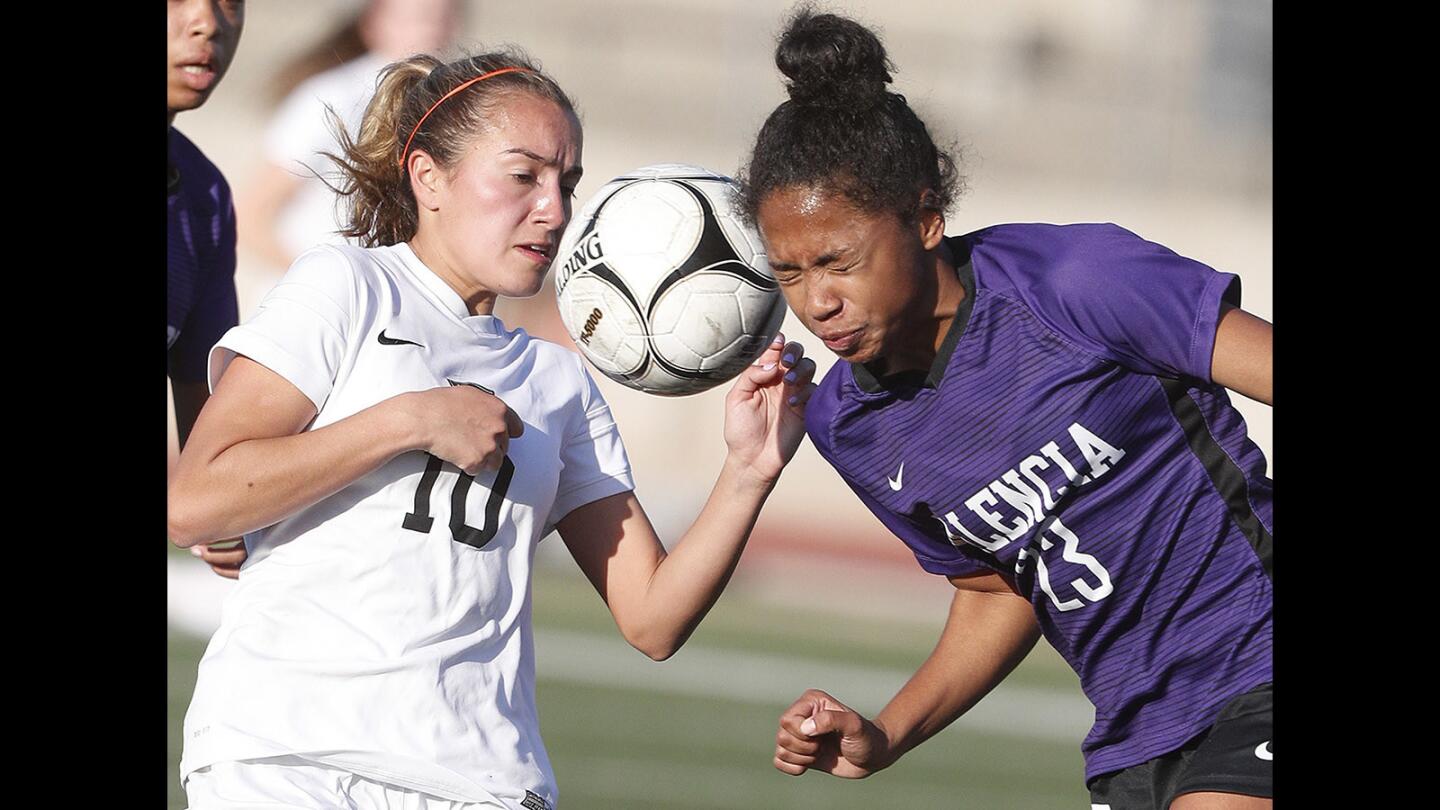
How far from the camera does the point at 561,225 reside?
3135 millimetres

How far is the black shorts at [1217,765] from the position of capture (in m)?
3.20

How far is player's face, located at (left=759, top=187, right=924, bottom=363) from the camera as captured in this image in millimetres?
3107

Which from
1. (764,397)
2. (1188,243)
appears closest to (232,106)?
(1188,243)

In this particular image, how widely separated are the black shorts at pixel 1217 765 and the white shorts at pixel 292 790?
139 cm

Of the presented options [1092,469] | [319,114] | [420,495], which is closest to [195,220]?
[319,114]

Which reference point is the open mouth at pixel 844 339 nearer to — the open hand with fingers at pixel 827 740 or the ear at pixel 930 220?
the ear at pixel 930 220

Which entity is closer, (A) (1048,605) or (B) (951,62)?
(A) (1048,605)

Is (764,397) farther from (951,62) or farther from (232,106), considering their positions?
(951,62)

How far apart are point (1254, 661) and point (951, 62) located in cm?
1277

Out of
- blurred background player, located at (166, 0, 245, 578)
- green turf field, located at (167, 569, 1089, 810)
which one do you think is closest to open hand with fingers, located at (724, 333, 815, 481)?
blurred background player, located at (166, 0, 245, 578)

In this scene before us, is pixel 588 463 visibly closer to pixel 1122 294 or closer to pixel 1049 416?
pixel 1049 416

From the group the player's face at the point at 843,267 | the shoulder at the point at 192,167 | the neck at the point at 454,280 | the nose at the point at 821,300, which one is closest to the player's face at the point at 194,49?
the shoulder at the point at 192,167

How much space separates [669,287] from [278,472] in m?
0.95

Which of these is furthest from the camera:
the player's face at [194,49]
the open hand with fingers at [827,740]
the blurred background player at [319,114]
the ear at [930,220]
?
the blurred background player at [319,114]
